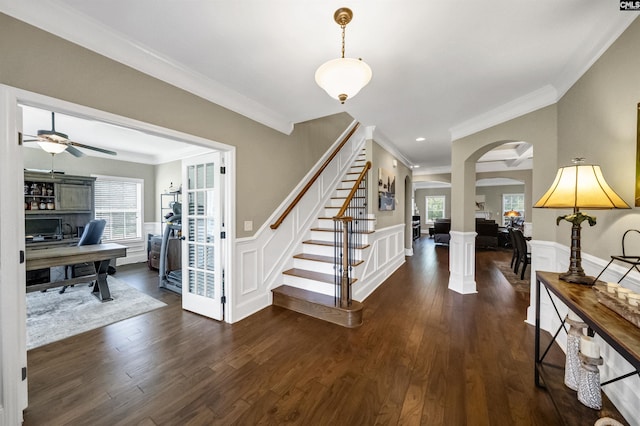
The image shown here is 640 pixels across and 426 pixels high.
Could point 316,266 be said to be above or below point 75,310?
above

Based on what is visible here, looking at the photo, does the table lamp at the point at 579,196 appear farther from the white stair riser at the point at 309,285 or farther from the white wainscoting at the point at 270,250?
the white wainscoting at the point at 270,250

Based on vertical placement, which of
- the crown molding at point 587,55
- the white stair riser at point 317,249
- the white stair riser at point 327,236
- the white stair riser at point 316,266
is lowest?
the white stair riser at point 316,266

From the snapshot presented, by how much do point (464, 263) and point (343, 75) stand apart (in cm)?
364

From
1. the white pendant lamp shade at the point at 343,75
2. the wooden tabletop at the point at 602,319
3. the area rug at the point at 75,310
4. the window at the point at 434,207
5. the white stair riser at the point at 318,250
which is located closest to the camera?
the wooden tabletop at the point at 602,319

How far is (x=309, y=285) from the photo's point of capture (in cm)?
334

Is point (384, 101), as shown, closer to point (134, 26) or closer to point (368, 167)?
point (368, 167)

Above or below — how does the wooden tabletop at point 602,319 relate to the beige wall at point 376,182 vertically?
below

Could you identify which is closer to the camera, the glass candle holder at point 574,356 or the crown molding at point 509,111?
the glass candle holder at point 574,356

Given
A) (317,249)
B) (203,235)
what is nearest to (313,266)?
(317,249)

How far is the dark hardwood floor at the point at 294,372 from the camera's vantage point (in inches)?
62.4

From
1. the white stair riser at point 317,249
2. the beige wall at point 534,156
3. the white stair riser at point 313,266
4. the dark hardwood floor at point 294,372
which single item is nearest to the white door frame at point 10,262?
the dark hardwood floor at point 294,372

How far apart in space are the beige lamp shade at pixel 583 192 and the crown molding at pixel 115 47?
3.03 m

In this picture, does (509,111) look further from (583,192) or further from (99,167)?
(99,167)

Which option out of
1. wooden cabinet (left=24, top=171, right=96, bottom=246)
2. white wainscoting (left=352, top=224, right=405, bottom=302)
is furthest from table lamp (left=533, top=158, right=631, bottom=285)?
wooden cabinet (left=24, top=171, right=96, bottom=246)
